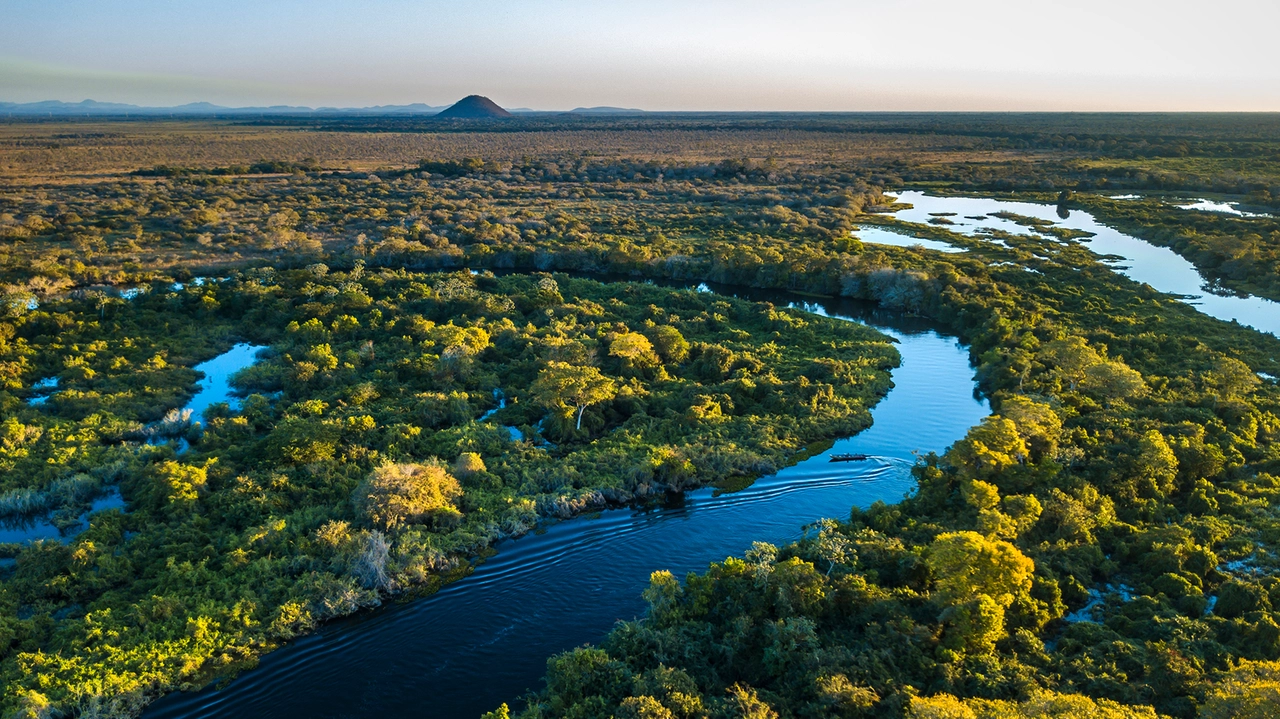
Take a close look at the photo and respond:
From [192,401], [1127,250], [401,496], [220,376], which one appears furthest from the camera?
[1127,250]

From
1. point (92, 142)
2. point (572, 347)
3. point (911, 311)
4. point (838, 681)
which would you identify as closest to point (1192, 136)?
point (911, 311)

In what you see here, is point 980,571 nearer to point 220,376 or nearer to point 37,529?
point 37,529

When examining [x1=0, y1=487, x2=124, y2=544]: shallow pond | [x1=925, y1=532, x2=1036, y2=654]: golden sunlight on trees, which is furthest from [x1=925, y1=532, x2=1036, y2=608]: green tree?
[x1=0, y1=487, x2=124, y2=544]: shallow pond

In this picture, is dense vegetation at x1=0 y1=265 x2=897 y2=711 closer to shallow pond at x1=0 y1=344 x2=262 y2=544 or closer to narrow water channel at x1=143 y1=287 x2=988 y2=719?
shallow pond at x1=0 y1=344 x2=262 y2=544

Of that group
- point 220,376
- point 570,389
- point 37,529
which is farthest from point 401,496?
point 220,376

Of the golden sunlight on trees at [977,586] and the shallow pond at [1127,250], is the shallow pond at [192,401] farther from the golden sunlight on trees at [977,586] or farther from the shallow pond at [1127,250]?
the shallow pond at [1127,250]

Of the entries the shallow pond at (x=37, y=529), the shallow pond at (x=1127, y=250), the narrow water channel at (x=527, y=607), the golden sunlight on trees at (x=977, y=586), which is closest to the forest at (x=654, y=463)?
the golden sunlight on trees at (x=977, y=586)

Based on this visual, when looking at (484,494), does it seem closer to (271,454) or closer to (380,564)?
(380,564)

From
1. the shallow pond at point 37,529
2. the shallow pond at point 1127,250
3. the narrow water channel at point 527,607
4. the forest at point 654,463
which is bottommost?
the narrow water channel at point 527,607
